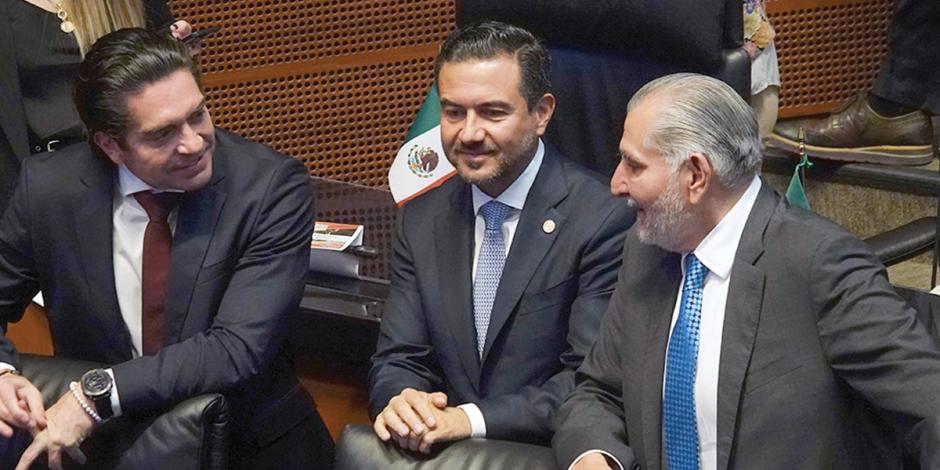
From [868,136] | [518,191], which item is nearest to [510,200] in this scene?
[518,191]

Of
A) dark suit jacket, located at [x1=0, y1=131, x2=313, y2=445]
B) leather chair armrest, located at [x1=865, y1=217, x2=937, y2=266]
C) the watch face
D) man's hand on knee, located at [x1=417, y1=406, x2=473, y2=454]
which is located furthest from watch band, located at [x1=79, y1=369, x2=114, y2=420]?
leather chair armrest, located at [x1=865, y1=217, x2=937, y2=266]

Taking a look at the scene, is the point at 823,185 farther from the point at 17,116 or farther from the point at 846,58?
the point at 17,116

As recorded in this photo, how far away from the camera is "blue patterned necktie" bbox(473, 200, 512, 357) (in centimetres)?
246

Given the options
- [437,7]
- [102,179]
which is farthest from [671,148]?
[437,7]

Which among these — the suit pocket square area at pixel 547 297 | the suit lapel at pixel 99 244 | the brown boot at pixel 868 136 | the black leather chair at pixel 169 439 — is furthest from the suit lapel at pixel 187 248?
the brown boot at pixel 868 136

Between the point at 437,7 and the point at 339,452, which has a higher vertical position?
the point at 437,7

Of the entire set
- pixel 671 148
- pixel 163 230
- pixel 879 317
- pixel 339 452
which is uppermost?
pixel 671 148

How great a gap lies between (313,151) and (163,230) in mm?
1760

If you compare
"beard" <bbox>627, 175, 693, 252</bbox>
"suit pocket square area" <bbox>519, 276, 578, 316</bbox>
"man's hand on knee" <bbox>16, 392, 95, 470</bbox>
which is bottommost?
"man's hand on knee" <bbox>16, 392, 95, 470</bbox>

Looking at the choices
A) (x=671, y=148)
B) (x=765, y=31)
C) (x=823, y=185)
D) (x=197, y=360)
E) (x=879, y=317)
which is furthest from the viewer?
(x=823, y=185)

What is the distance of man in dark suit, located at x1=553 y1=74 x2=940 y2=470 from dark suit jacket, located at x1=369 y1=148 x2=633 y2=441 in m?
0.24

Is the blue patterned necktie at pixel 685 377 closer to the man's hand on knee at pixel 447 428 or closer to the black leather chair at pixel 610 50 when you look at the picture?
the man's hand on knee at pixel 447 428

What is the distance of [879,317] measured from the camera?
1.86m

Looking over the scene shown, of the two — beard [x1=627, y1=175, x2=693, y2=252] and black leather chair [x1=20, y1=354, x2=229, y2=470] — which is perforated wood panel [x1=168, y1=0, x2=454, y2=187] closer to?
black leather chair [x1=20, y1=354, x2=229, y2=470]
